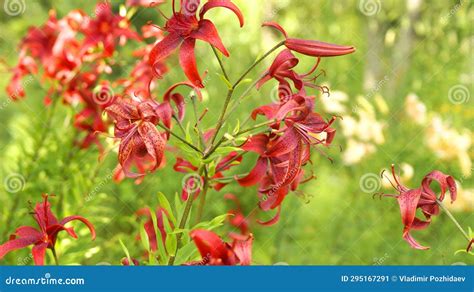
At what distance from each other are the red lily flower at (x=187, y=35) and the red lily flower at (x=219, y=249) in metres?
0.21

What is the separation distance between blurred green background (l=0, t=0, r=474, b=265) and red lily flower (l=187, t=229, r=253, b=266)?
2.52 feet

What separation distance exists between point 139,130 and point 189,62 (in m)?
0.11

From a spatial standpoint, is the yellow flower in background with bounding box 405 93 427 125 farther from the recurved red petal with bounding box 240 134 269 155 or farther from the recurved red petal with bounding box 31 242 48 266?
the recurved red petal with bounding box 31 242 48 266

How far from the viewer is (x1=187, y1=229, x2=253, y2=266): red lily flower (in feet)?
2.39

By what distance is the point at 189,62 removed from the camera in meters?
0.87

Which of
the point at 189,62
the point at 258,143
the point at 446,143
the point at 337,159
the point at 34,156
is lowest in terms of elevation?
the point at 337,159

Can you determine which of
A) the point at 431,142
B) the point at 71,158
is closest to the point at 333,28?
the point at 431,142

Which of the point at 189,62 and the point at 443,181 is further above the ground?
the point at 189,62

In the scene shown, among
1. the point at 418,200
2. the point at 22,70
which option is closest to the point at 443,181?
the point at 418,200

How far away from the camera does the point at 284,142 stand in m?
0.90

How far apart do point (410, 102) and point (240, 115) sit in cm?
63

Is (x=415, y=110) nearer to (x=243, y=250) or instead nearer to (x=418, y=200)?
(x=418, y=200)
